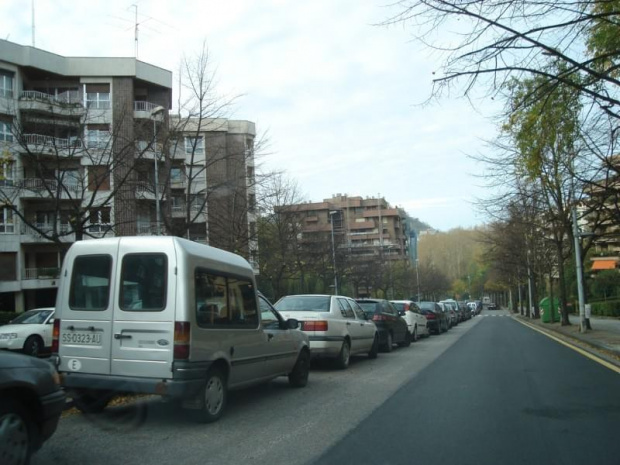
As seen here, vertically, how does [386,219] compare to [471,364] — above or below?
above

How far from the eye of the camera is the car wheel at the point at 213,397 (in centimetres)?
663

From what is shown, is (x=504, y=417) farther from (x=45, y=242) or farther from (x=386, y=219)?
(x=386, y=219)

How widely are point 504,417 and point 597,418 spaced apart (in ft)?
3.59

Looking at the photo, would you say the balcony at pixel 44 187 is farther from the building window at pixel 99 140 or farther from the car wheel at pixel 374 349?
the car wheel at pixel 374 349

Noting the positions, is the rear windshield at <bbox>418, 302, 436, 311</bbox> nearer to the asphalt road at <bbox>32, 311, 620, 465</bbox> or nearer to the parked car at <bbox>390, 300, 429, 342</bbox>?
the parked car at <bbox>390, 300, 429, 342</bbox>

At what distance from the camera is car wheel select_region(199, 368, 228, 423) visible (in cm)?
663

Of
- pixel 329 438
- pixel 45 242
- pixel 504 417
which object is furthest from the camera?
pixel 45 242

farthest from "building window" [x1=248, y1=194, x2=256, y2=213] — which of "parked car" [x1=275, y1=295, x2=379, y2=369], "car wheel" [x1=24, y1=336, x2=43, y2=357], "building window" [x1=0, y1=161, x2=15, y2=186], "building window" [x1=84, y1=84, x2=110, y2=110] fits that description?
"building window" [x1=84, y1=84, x2=110, y2=110]

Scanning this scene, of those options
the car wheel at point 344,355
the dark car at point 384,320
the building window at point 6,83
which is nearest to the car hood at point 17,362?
the car wheel at point 344,355

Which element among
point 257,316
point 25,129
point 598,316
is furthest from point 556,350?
point 598,316

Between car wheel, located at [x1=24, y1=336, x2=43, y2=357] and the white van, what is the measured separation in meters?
11.3

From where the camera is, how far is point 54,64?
4159 cm

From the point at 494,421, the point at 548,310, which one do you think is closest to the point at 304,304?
the point at 494,421

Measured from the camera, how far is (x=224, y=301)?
7.20 metres
